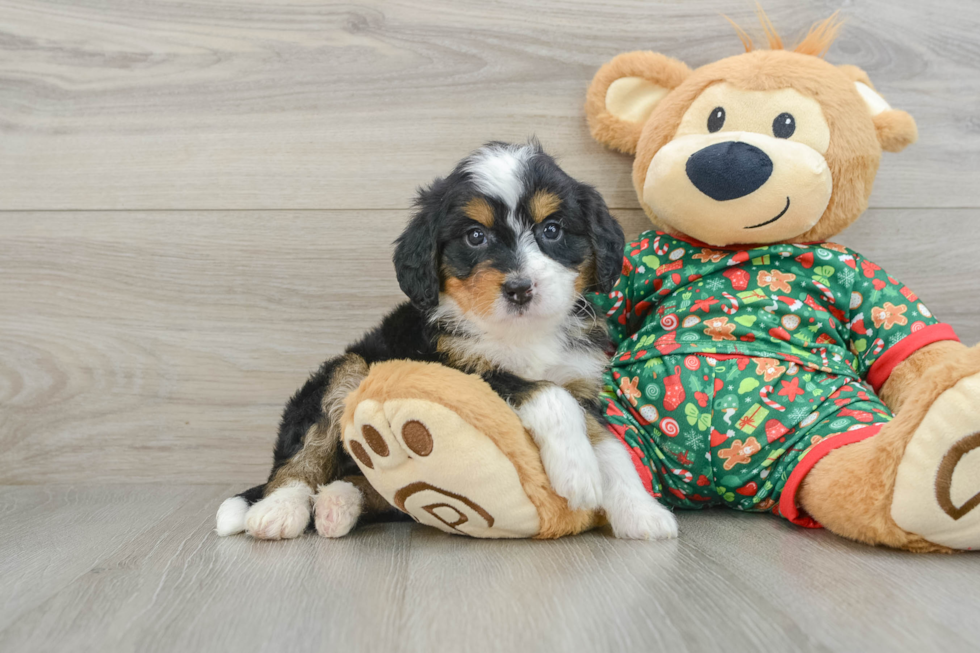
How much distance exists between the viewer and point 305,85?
6.99 ft

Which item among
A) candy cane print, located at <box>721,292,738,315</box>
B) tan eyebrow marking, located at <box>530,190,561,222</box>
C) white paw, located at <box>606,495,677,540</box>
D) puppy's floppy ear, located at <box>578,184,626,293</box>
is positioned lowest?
white paw, located at <box>606,495,677,540</box>

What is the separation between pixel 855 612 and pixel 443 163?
1.62 metres

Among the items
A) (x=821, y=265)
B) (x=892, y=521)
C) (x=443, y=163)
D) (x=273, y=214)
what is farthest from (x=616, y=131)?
(x=892, y=521)

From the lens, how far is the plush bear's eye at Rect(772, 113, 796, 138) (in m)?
1.72

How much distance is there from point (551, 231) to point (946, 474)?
86 cm

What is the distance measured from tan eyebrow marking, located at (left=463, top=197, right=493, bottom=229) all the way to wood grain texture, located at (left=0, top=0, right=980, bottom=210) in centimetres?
71

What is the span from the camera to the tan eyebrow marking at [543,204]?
1.49 m

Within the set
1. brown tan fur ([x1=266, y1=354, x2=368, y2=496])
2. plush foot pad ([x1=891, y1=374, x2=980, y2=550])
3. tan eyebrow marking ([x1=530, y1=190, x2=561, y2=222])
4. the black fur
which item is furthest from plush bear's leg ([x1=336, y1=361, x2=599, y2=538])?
plush foot pad ([x1=891, y1=374, x2=980, y2=550])

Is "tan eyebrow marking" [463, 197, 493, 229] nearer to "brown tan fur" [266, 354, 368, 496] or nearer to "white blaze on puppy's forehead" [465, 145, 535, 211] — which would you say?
"white blaze on puppy's forehead" [465, 145, 535, 211]

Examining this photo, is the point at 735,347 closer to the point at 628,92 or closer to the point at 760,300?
the point at 760,300

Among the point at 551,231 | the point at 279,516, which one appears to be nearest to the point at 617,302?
the point at 551,231

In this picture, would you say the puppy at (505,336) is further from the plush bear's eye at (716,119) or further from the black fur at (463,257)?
the plush bear's eye at (716,119)

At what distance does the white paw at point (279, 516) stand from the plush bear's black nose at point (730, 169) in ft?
3.98

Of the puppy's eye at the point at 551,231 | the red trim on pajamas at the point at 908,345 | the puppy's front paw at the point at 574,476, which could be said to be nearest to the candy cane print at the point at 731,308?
the red trim on pajamas at the point at 908,345
